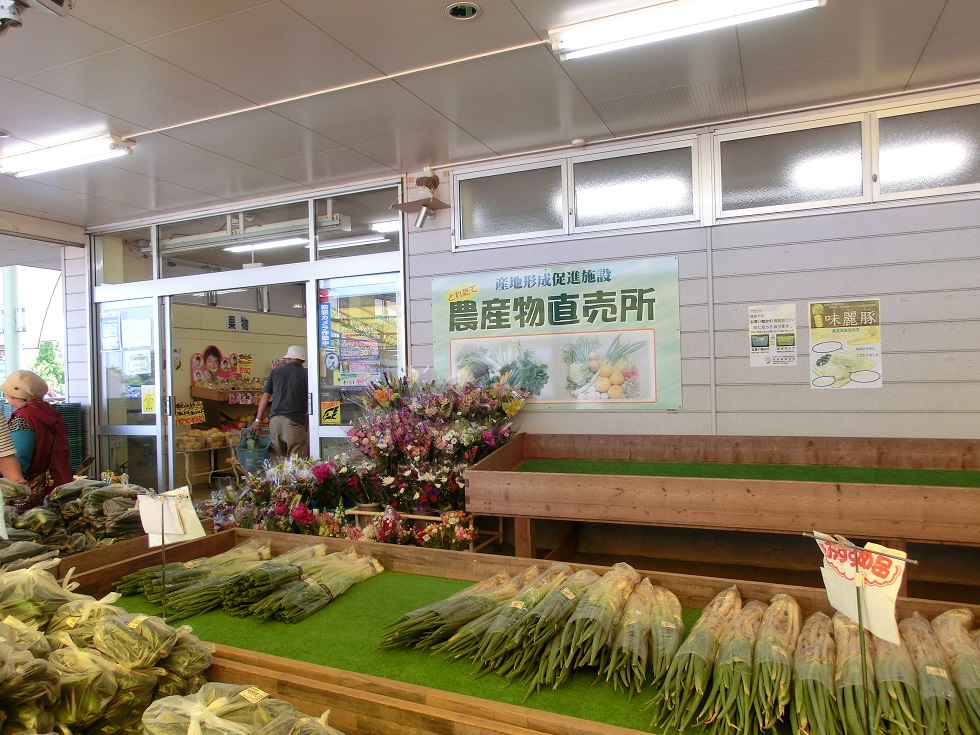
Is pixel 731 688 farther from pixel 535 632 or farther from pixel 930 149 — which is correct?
pixel 930 149

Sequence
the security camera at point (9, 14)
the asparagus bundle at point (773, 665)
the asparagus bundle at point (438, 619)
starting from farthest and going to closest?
the security camera at point (9, 14), the asparagus bundle at point (438, 619), the asparagus bundle at point (773, 665)

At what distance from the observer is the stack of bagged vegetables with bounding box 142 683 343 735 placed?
1295 millimetres

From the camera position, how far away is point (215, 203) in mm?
6691

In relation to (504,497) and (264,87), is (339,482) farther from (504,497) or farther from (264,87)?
(264,87)

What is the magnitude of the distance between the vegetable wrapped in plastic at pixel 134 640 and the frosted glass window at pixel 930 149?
4663mm

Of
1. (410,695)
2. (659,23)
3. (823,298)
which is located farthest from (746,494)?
(659,23)

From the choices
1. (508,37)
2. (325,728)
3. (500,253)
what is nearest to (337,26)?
(508,37)

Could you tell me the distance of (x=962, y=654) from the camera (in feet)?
5.23

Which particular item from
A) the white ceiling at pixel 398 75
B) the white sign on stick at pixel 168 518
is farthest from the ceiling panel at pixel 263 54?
the white sign on stick at pixel 168 518

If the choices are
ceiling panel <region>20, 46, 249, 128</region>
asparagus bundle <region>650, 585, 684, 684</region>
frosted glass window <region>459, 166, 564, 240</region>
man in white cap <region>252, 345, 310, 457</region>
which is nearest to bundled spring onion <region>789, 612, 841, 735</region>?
asparagus bundle <region>650, 585, 684, 684</region>

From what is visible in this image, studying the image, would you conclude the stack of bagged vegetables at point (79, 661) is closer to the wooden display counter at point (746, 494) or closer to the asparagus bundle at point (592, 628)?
the asparagus bundle at point (592, 628)

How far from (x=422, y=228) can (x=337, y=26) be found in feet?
7.81

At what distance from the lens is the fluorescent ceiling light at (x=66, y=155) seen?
4.82m

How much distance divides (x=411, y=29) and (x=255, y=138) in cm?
195
